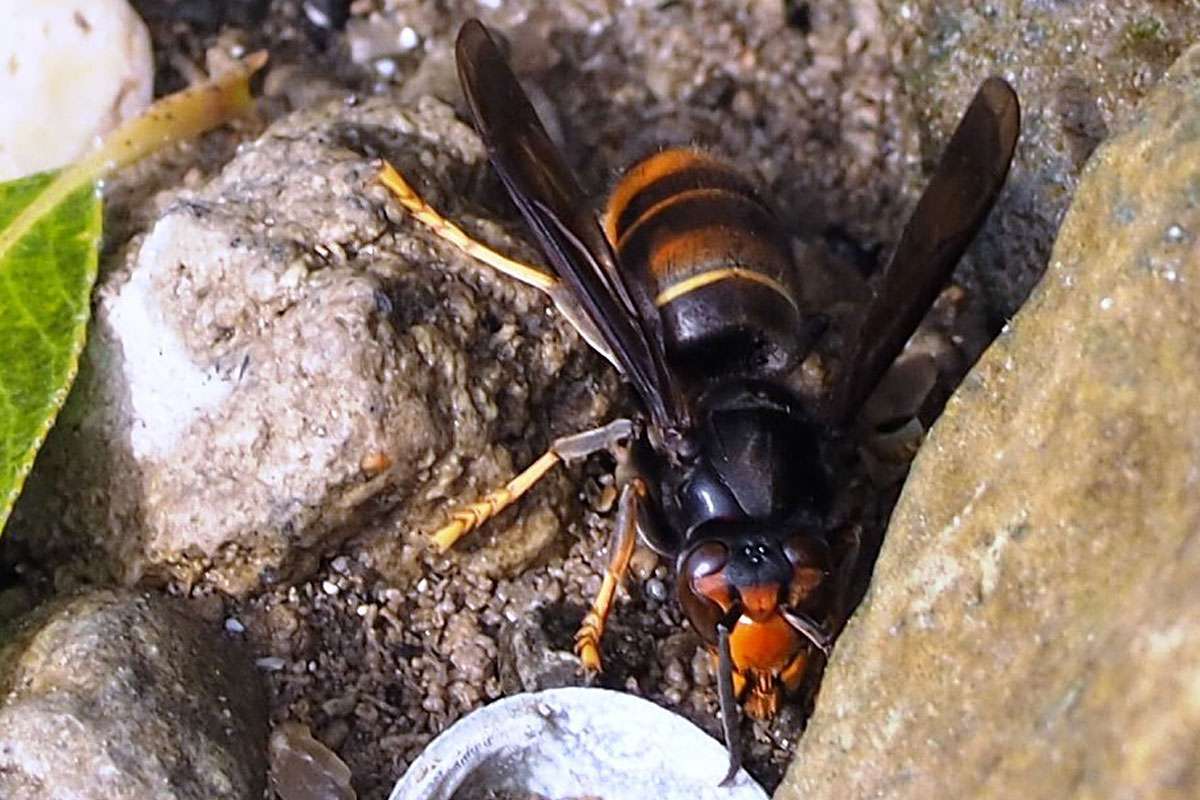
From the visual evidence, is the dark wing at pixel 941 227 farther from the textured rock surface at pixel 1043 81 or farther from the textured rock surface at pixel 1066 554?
the textured rock surface at pixel 1066 554

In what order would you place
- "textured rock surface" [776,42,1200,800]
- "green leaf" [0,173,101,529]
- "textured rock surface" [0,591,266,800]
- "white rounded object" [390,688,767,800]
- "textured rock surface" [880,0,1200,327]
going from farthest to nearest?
"textured rock surface" [880,0,1200,327] < "green leaf" [0,173,101,529] < "white rounded object" [390,688,767,800] < "textured rock surface" [0,591,266,800] < "textured rock surface" [776,42,1200,800]

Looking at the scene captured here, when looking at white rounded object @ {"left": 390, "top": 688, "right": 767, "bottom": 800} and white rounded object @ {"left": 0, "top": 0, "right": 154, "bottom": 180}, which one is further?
white rounded object @ {"left": 0, "top": 0, "right": 154, "bottom": 180}

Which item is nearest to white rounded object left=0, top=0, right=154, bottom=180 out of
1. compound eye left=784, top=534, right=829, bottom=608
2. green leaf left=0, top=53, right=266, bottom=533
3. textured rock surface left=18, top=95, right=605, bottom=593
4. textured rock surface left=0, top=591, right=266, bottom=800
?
green leaf left=0, top=53, right=266, bottom=533

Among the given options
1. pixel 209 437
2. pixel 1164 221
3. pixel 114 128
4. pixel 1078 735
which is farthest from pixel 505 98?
pixel 1078 735

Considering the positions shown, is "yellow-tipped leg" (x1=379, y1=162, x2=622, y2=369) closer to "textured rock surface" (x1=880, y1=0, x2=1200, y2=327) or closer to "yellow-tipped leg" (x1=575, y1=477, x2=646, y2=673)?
"yellow-tipped leg" (x1=575, y1=477, x2=646, y2=673)

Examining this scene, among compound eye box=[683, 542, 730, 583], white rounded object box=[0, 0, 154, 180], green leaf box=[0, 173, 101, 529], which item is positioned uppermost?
white rounded object box=[0, 0, 154, 180]

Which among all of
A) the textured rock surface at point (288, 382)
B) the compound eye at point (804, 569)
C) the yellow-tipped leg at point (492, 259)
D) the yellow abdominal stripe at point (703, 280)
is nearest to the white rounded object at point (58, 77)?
the textured rock surface at point (288, 382)
